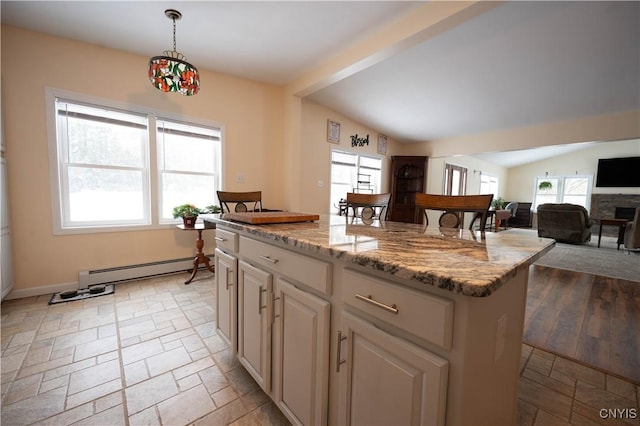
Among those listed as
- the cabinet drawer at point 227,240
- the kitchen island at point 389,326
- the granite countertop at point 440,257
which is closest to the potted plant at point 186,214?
the cabinet drawer at point 227,240

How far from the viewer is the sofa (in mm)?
5695

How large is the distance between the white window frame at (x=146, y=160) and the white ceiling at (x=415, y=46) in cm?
62

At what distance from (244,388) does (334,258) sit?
3.72 ft

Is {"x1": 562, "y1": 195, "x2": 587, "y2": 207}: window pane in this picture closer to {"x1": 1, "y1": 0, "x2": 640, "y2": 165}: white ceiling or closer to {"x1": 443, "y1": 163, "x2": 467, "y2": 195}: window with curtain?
{"x1": 443, "y1": 163, "x2": 467, "y2": 195}: window with curtain

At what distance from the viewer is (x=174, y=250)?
3.42m

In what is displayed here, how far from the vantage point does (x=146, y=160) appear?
3176 millimetres

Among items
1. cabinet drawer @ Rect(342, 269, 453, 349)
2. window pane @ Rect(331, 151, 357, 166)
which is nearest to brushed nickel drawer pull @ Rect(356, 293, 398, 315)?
cabinet drawer @ Rect(342, 269, 453, 349)

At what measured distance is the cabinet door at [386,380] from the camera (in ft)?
2.08

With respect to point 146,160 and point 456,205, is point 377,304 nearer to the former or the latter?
point 456,205

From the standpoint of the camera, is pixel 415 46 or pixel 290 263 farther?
pixel 415 46

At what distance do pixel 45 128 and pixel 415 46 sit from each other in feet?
12.8

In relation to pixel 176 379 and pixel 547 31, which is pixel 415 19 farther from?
pixel 176 379

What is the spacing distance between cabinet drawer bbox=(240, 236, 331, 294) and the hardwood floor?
2012 millimetres

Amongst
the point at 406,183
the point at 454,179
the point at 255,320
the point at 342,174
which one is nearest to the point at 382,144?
the point at 406,183
